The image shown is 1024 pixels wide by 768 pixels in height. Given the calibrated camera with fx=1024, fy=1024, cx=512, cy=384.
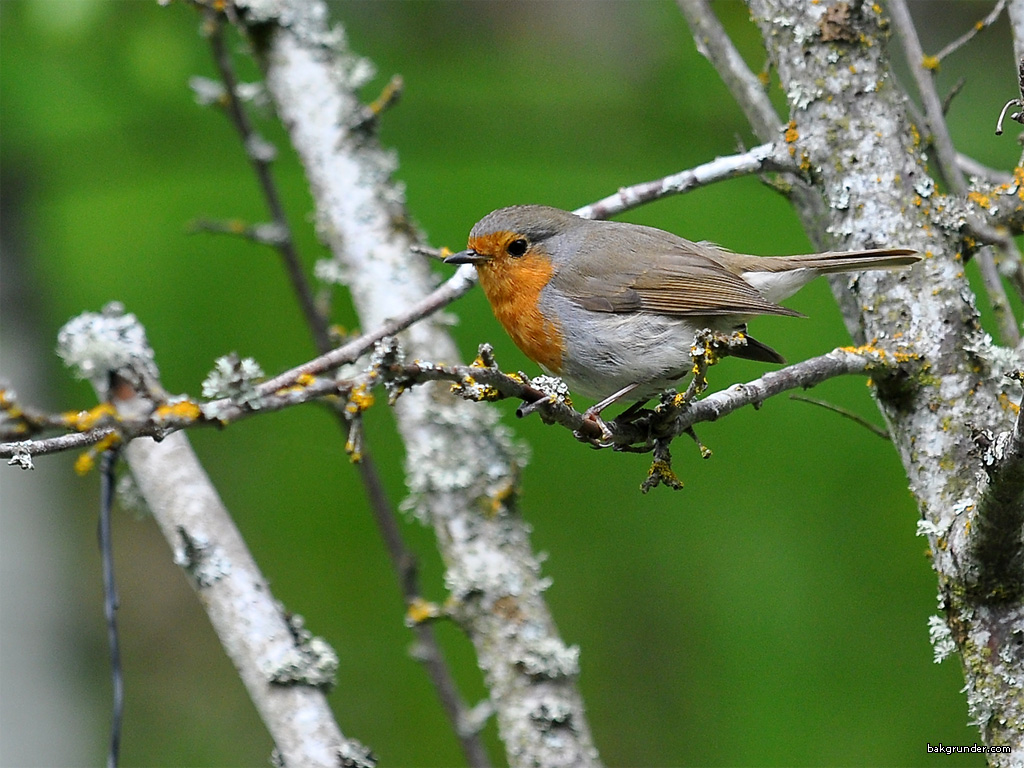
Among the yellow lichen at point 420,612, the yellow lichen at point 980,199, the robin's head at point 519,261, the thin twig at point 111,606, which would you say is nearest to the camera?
the thin twig at point 111,606

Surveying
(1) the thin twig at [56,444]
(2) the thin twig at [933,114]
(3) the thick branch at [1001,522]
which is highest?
(2) the thin twig at [933,114]

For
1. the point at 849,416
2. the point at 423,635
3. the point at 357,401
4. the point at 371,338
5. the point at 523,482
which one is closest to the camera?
the point at 357,401

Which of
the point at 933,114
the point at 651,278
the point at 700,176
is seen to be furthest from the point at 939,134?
the point at 651,278

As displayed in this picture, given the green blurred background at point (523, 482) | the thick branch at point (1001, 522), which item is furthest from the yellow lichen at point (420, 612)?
the green blurred background at point (523, 482)

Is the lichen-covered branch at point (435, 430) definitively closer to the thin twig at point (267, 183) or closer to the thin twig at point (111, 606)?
the thin twig at point (267, 183)

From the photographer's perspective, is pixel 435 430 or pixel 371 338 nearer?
pixel 371 338

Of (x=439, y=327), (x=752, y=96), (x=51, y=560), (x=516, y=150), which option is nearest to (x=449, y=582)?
(x=439, y=327)

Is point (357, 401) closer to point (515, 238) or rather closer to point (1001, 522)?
point (1001, 522)

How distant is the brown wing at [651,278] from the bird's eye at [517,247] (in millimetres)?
137

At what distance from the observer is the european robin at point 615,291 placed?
287cm

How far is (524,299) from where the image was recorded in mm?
3135

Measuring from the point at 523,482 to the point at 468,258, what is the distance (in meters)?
2.86

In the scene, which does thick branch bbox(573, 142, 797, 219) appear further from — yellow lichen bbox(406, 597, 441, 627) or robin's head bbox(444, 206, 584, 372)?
yellow lichen bbox(406, 597, 441, 627)

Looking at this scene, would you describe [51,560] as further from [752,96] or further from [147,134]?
[752,96]
